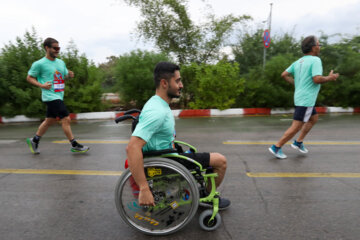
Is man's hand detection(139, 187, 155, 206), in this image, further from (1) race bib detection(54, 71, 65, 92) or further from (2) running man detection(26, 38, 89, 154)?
(1) race bib detection(54, 71, 65, 92)

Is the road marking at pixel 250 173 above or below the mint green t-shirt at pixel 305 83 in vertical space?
below

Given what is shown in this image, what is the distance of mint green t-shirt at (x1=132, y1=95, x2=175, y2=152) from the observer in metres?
1.88

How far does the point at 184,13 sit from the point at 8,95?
9.00 m

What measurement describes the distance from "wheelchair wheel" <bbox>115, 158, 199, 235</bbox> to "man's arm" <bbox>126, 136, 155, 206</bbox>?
0.42 ft

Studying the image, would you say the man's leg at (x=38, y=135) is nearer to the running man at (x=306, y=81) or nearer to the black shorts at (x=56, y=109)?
the black shorts at (x=56, y=109)

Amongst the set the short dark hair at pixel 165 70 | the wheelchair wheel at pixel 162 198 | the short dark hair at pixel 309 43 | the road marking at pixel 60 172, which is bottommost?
the road marking at pixel 60 172

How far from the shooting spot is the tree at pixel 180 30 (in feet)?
44.9

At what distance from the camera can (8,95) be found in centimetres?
988

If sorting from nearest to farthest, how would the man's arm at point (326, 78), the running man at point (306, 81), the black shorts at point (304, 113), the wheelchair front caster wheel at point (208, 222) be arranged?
the wheelchair front caster wheel at point (208, 222), the man's arm at point (326, 78), the running man at point (306, 81), the black shorts at point (304, 113)

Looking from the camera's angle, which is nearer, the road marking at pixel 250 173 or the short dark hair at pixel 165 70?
the short dark hair at pixel 165 70

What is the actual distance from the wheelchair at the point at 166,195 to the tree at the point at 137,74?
835 centimetres

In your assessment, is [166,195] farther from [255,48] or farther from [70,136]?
[255,48]

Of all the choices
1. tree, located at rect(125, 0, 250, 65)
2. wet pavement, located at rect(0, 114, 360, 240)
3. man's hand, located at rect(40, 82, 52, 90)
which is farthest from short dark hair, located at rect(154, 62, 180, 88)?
tree, located at rect(125, 0, 250, 65)

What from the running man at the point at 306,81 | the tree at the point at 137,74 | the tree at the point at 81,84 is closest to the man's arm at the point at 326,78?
the running man at the point at 306,81
